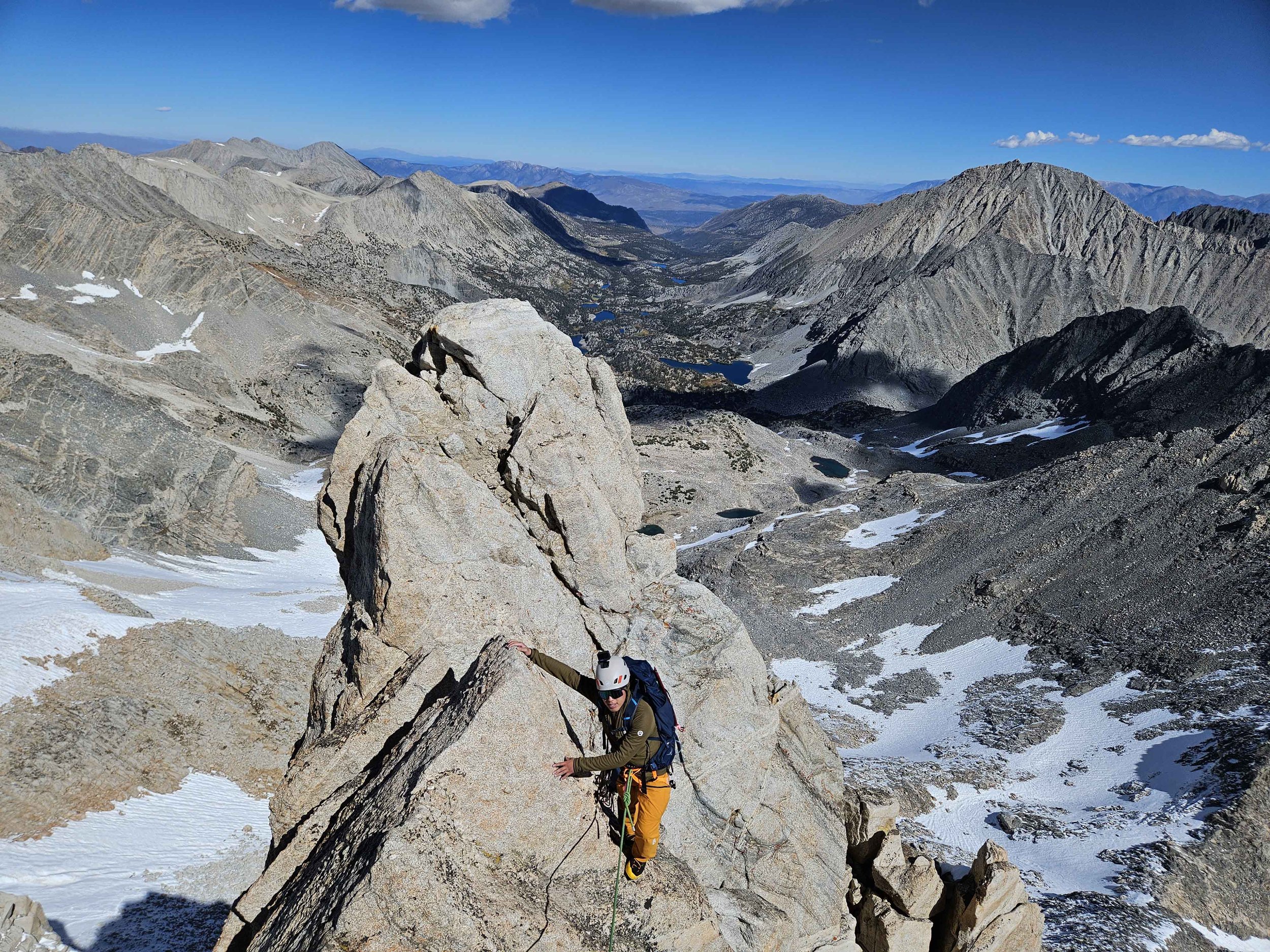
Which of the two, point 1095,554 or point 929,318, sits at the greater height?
point 929,318

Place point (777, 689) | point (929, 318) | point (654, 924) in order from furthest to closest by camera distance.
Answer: point (929, 318)
point (777, 689)
point (654, 924)

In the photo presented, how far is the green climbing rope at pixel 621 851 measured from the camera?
8336 millimetres

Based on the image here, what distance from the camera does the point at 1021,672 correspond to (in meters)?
38.6

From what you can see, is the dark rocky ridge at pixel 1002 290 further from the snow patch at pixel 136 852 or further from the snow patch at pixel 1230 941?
the snow patch at pixel 136 852

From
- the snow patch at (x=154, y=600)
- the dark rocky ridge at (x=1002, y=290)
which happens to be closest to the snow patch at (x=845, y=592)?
the snow patch at (x=154, y=600)

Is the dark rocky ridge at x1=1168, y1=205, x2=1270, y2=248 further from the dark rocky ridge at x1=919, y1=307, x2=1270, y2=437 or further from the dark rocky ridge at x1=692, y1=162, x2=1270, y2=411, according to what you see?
the dark rocky ridge at x1=919, y1=307, x2=1270, y2=437

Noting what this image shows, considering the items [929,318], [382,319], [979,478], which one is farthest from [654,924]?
[929,318]

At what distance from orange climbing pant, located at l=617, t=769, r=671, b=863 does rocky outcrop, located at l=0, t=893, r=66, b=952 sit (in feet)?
34.8

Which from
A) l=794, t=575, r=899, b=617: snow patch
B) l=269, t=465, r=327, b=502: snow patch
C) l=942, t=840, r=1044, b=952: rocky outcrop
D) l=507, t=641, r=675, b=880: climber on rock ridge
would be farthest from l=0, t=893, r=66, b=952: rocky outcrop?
l=269, t=465, r=327, b=502: snow patch

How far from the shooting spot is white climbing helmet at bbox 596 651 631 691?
873 centimetres

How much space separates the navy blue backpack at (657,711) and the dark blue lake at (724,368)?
16222 cm

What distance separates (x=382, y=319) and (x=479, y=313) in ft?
356

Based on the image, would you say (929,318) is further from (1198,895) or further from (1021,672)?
(1198,895)

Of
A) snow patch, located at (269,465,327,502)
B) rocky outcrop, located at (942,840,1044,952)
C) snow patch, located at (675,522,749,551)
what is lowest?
snow patch, located at (675,522,749,551)
